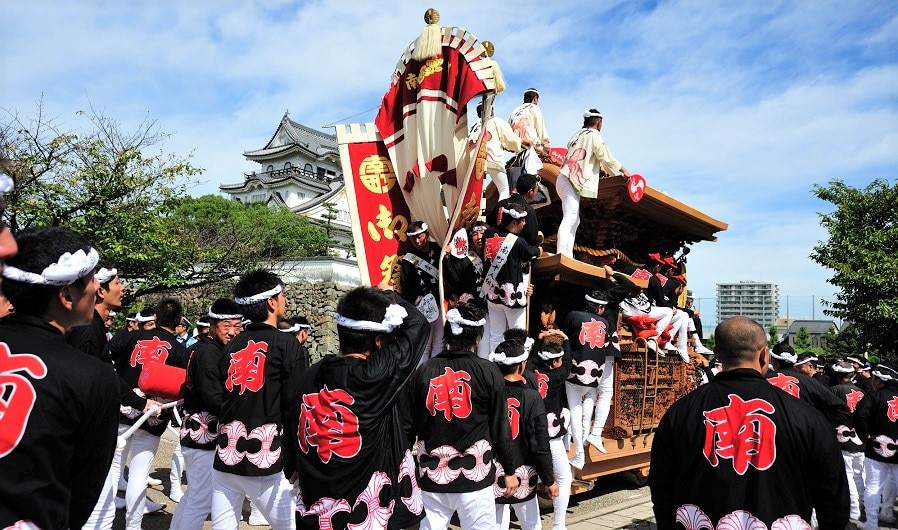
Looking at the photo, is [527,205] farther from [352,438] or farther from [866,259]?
Answer: [866,259]

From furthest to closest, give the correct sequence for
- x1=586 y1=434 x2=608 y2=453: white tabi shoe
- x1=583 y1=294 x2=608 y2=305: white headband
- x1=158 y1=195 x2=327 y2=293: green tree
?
x1=158 y1=195 x2=327 y2=293: green tree < x1=583 y1=294 x2=608 y2=305: white headband < x1=586 y1=434 x2=608 y2=453: white tabi shoe

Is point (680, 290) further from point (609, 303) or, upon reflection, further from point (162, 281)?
point (162, 281)

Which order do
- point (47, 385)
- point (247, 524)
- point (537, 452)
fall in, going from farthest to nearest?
point (247, 524) → point (537, 452) → point (47, 385)

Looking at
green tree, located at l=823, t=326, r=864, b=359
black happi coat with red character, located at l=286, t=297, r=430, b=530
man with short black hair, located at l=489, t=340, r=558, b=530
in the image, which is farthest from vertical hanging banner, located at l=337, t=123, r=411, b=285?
green tree, located at l=823, t=326, r=864, b=359

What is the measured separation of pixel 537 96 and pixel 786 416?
6.76 m

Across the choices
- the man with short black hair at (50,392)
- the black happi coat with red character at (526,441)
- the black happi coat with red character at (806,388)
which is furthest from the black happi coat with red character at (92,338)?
the black happi coat with red character at (806,388)

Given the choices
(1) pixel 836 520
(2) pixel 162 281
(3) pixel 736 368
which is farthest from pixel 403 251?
(2) pixel 162 281

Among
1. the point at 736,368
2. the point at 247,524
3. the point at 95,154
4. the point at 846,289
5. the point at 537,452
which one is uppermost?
the point at 95,154

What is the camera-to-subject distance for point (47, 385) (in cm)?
189

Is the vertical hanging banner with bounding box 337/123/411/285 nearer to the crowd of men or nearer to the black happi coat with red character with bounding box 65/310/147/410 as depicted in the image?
the crowd of men

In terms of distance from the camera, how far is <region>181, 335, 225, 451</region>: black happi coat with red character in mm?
4562

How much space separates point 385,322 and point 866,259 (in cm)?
1699

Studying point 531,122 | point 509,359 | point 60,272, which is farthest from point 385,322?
point 531,122

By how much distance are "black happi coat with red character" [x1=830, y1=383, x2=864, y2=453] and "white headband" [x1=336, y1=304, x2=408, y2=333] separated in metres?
6.59
